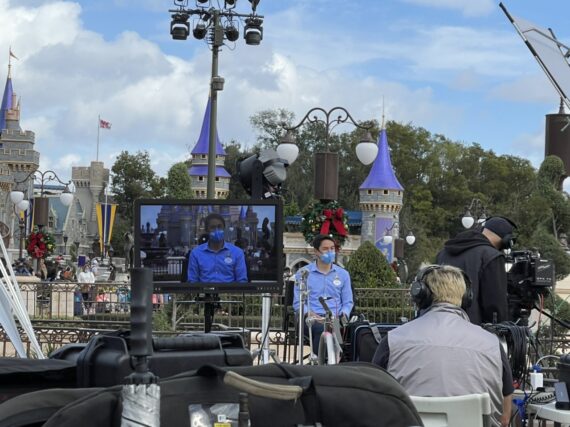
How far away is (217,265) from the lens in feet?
20.6

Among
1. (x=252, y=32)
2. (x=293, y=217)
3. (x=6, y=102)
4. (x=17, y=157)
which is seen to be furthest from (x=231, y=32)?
(x=6, y=102)

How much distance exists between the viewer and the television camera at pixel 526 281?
22.4 ft

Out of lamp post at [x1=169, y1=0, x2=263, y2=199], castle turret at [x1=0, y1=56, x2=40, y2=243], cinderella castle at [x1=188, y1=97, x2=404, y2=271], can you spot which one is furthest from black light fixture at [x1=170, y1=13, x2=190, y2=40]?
castle turret at [x1=0, y1=56, x2=40, y2=243]

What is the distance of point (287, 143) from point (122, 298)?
24.4ft

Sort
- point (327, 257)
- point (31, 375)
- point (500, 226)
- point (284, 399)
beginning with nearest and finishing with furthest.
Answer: point (284, 399)
point (31, 375)
point (500, 226)
point (327, 257)

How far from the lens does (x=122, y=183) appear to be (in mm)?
84000

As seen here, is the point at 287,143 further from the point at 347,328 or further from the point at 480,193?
the point at 480,193

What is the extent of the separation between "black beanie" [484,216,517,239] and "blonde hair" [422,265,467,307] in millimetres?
2400

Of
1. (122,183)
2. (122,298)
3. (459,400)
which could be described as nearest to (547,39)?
(459,400)

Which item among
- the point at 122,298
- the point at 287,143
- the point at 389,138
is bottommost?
the point at 122,298

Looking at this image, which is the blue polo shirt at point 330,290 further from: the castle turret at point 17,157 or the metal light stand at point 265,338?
the castle turret at point 17,157

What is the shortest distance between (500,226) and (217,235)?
184 cm

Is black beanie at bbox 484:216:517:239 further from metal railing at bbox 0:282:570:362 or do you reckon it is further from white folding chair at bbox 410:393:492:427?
metal railing at bbox 0:282:570:362

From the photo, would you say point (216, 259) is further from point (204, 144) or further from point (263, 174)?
point (204, 144)
